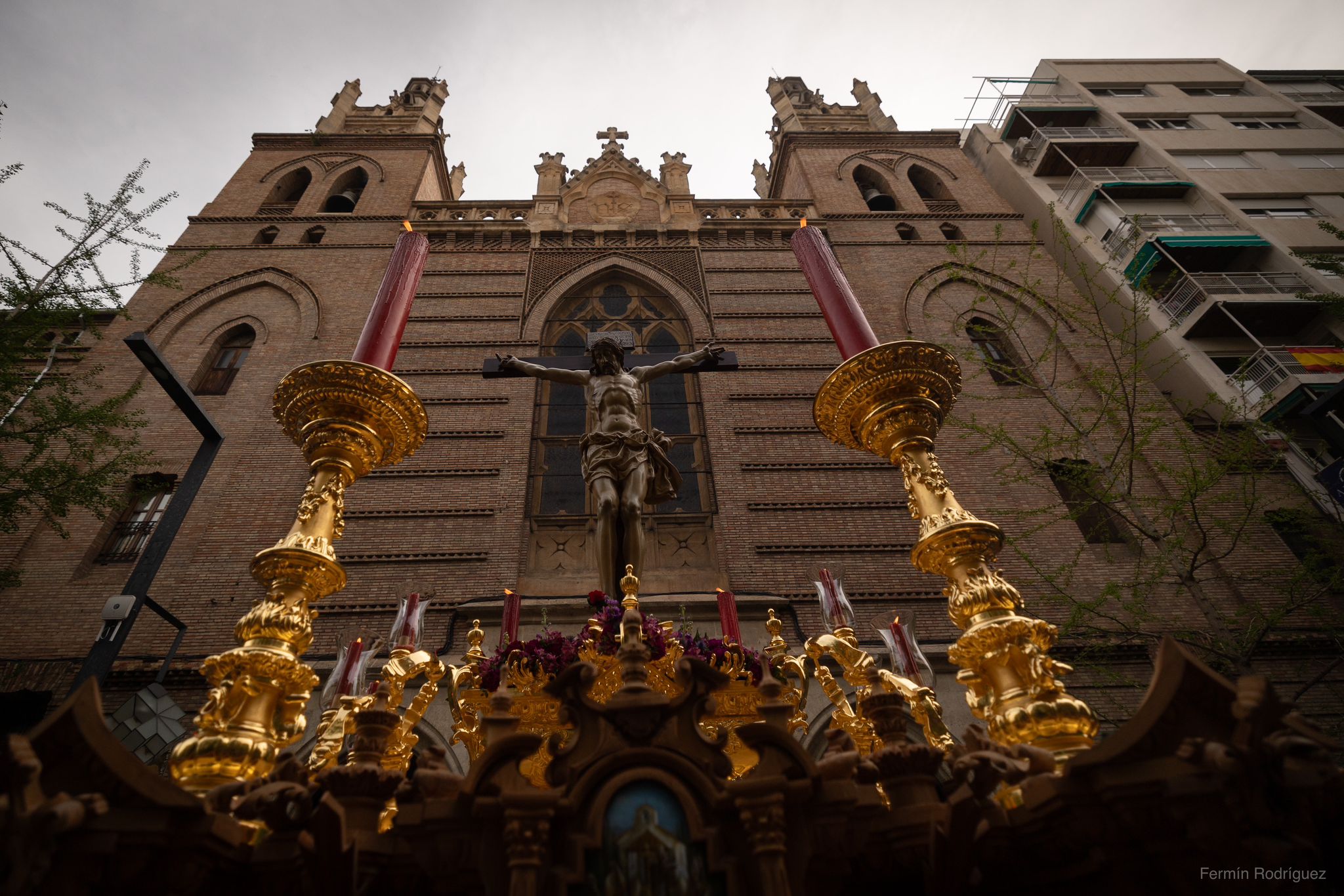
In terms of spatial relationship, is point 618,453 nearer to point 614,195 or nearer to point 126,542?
point 126,542

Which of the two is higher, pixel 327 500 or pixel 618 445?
pixel 618 445

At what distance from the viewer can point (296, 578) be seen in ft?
8.59

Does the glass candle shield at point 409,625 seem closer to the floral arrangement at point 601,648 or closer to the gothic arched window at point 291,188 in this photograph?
the floral arrangement at point 601,648

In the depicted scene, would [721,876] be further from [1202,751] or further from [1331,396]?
[1331,396]

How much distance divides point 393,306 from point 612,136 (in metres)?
15.1

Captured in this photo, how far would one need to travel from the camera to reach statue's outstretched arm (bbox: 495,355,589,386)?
4.26 metres

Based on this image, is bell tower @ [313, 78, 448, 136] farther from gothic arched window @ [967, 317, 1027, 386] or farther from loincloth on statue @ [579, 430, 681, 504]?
loincloth on statue @ [579, 430, 681, 504]

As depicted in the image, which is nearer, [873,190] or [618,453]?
[618,453]

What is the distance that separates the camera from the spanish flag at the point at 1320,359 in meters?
11.8

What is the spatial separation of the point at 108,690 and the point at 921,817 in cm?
846

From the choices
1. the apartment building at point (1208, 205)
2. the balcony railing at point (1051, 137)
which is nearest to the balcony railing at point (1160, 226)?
the apartment building at point (1208, 205)

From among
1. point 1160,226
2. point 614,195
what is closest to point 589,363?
point 614,195

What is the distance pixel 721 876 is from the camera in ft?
5.36

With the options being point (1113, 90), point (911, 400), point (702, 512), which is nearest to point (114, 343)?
point (702, 512)
